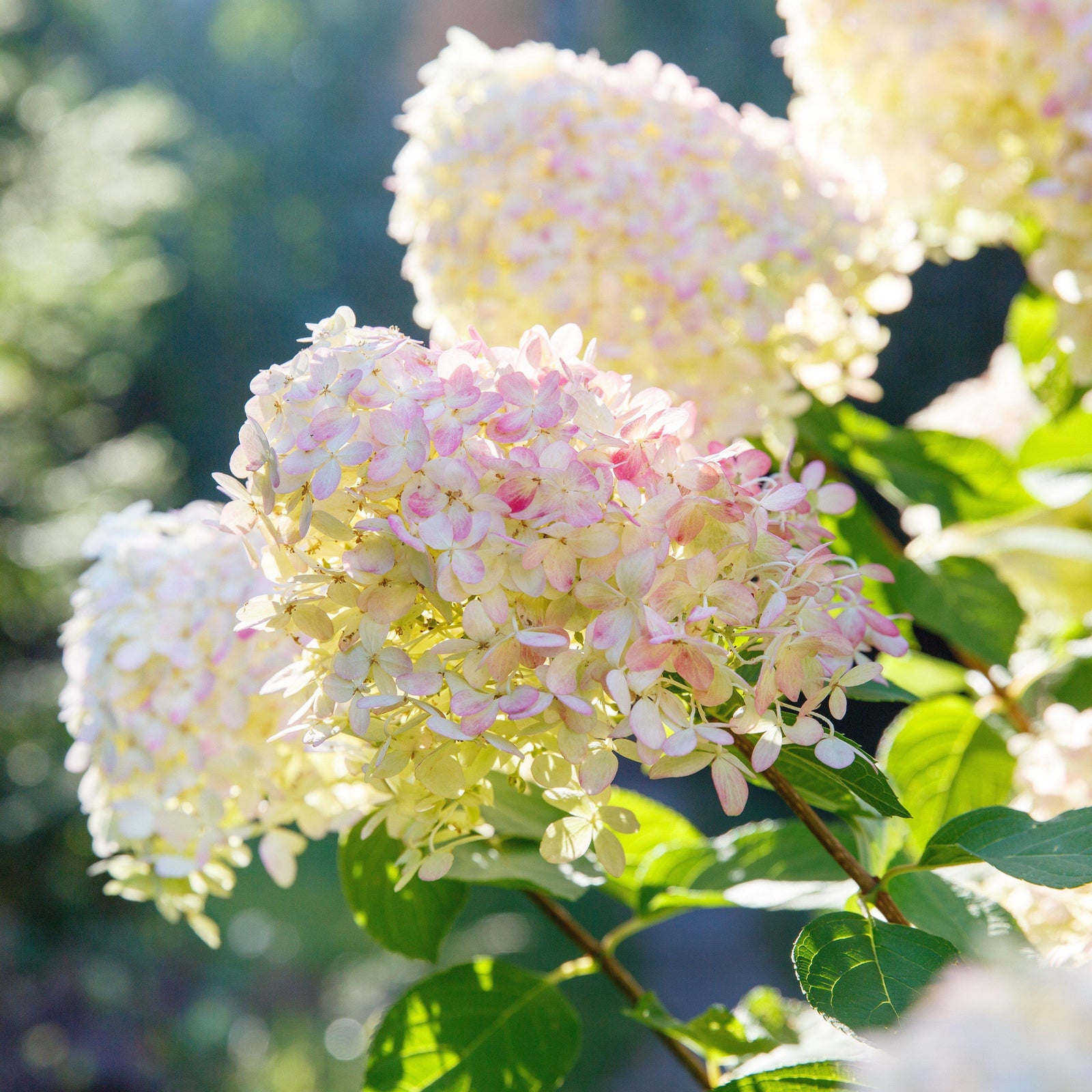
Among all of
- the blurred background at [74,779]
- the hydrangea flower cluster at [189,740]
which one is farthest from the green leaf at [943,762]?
the blurred background at [74,779]

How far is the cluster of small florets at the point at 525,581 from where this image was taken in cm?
24

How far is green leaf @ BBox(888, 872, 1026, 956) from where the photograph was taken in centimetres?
32

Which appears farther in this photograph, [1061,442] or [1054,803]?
[1061,442]

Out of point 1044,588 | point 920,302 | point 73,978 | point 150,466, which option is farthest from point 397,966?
point 1044,588

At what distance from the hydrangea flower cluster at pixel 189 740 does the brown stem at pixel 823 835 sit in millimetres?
140

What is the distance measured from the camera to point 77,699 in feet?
1.22

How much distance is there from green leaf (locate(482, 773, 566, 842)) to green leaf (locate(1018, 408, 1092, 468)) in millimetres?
337

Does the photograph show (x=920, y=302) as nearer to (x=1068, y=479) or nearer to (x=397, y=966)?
(x=397, y=966)

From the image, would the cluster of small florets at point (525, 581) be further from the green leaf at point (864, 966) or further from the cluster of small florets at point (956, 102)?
the cluster of small florets at point (956, 102)

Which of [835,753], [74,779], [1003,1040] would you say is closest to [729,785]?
[835,753]

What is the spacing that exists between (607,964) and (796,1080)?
120 mm

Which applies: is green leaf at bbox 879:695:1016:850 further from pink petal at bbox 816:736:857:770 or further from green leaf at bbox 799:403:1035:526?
pink petal at bbox 816:736:857:770

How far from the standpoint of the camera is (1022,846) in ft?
0.87

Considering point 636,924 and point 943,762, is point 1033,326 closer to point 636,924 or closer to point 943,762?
point 943,762
